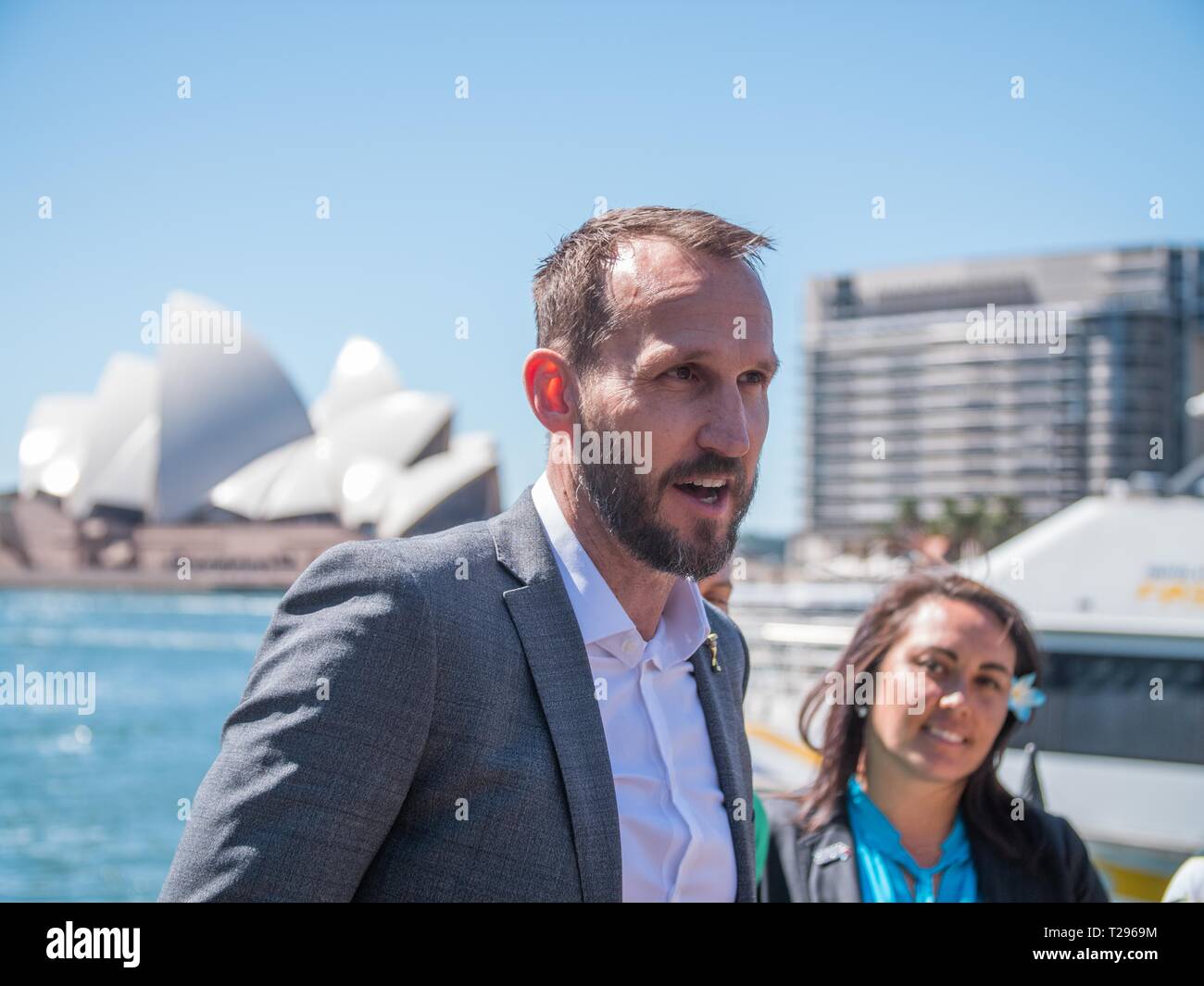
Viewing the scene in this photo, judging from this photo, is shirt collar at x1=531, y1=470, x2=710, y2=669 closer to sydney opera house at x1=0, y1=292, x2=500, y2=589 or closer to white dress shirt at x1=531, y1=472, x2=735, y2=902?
white dress shirt at x1=531, y1=472, x2=735, y2=902

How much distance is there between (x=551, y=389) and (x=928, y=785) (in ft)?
3.13

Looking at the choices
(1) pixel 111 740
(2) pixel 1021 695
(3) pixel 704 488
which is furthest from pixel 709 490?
(1) pixel 111 740

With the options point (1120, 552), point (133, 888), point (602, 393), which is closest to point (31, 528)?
point (133, 888)

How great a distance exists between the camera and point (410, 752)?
869 millimetres

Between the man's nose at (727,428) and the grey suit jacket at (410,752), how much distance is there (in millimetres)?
196

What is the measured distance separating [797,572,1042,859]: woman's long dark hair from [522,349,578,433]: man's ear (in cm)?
92

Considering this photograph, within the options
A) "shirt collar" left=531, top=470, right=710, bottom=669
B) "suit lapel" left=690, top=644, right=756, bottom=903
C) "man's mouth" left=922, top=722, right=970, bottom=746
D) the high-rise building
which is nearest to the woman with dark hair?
"man's mouth" left=922, top=722, right=970, bottom=746

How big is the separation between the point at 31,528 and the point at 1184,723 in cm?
3048

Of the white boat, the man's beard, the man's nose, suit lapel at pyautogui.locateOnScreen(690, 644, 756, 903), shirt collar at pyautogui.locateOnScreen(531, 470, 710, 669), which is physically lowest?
the white boat

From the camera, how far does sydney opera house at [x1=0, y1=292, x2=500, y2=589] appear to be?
1069 inches

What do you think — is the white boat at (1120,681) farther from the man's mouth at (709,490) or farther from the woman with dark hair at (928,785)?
the man's mouth at (709,490)

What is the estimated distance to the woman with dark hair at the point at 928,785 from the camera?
1602 millimetres
